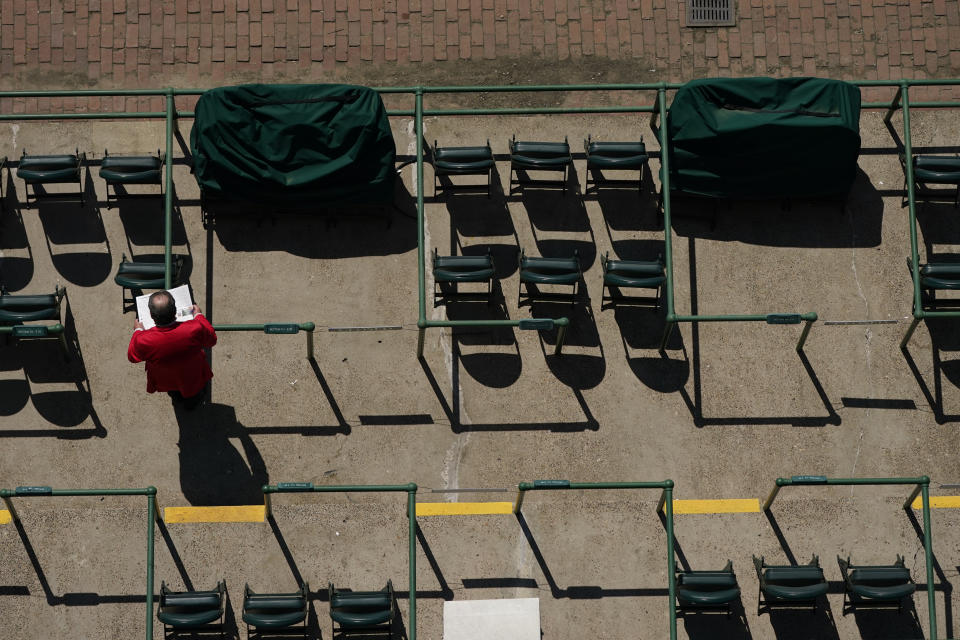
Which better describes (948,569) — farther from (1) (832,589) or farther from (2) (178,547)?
(2) (178,547)

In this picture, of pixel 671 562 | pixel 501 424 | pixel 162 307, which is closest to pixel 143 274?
pixel 162 307

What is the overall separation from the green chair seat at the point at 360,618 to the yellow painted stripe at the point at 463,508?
1.25 meters

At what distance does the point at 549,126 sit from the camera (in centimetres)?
1616

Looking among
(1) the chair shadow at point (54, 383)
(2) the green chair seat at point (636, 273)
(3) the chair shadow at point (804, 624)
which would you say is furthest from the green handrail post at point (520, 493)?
(1) the chair shadow at point (54, 383)

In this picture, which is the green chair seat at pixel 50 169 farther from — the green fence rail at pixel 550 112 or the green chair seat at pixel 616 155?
the green chair seat at pixel 616 155

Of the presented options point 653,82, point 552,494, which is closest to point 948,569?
point 552,494

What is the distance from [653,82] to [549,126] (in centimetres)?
152

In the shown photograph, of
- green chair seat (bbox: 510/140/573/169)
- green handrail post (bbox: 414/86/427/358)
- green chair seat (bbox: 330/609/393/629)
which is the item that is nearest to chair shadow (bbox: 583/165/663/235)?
green chair seat (bbox: 510/140/573/169)

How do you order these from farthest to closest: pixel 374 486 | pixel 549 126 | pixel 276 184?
pixel 549 126, pixel 276 184, pixel 374 486

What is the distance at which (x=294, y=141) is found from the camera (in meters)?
15.0

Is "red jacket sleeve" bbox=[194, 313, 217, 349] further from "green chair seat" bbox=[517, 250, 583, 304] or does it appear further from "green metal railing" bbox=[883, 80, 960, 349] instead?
"green metal railing" bbox=[883, 80, 960, 349]

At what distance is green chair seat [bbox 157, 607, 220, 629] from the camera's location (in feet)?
44.9

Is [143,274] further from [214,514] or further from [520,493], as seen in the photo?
[520,493]

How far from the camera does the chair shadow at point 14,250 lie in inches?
609
